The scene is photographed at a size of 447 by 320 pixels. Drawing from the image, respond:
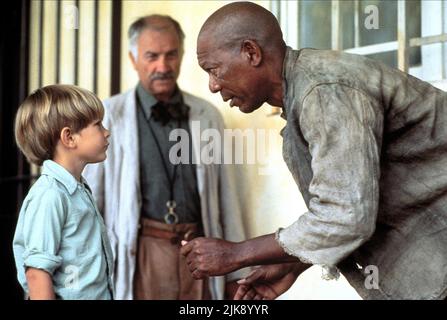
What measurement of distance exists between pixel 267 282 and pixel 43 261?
25.7 inches

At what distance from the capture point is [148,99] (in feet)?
14.8

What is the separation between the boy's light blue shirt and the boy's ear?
69 millimetres

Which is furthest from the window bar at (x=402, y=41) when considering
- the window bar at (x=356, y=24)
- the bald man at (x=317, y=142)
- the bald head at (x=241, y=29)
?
the bald head at (x=241, y=29)

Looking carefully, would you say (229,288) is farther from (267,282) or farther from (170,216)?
(267,282)

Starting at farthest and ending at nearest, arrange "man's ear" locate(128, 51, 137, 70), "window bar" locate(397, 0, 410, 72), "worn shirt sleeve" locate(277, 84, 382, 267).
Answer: "man's ear" locate(128, 51, 137, 70), "window bar" locate(397, 0, 410, 72), "worn shirt sleeve" locate(277, 84, 382, 267)

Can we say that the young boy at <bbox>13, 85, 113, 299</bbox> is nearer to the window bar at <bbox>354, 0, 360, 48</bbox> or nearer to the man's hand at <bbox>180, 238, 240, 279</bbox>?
the man's hand at <bbox>180, 238, 240, 279</bbox>

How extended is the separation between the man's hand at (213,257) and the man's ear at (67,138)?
56 centimetres

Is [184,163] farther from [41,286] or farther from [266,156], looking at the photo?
[41,286]

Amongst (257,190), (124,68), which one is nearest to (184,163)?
(257,190)

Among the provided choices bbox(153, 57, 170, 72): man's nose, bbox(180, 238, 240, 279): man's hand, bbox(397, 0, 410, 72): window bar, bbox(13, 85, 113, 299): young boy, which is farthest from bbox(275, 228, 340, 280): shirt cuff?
bbox(153, 57, 170, 72): man's nose

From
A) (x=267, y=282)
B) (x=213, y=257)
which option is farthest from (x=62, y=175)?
(x=267, y=282)

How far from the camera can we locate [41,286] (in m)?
2.55

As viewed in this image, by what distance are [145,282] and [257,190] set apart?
2.35 feet

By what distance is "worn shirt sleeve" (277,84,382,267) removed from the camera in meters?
2.17
